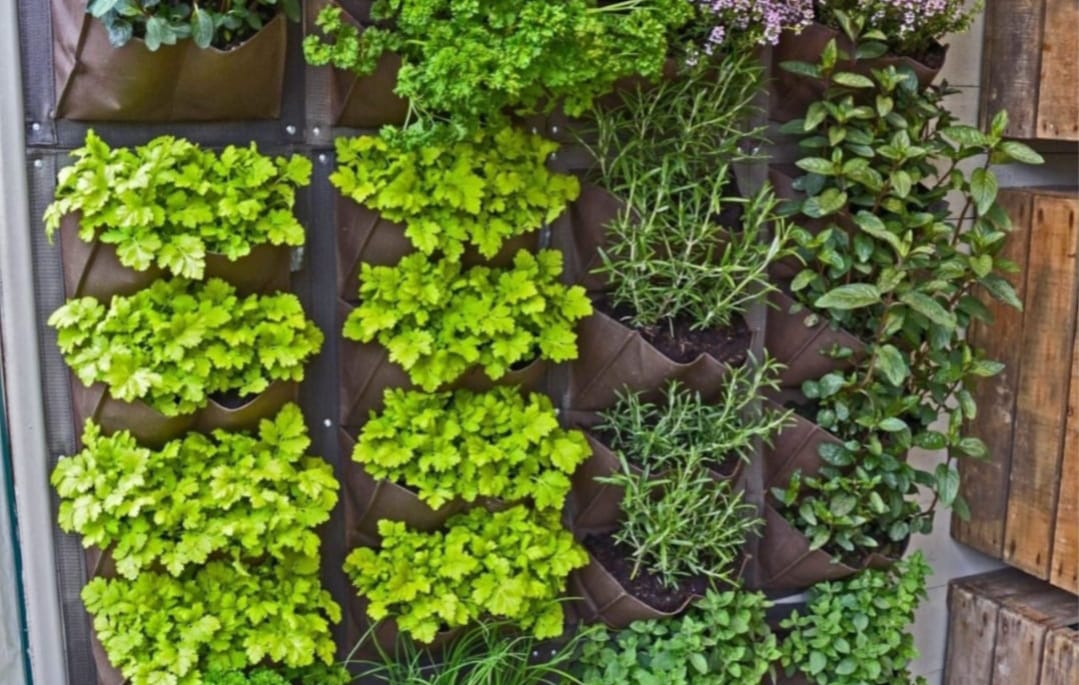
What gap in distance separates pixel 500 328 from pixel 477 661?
0.64 metres

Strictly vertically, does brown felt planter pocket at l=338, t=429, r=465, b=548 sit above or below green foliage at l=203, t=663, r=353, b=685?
above

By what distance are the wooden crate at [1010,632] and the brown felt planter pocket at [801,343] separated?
789mm

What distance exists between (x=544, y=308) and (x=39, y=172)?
2.94 feet

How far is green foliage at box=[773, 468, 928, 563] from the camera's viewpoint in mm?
2123

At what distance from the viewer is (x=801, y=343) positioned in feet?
6.98

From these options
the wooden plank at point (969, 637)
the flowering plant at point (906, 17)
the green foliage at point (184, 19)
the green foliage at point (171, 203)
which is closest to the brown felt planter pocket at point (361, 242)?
the green foliage at point (171, 203)

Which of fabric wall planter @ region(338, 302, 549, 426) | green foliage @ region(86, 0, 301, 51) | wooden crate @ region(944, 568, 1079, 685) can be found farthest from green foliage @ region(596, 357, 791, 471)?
green foliage @ region(86, 0, 301, 51)

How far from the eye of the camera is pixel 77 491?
1.73 metres

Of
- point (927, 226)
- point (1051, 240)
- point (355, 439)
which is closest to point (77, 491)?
point (355, 439)

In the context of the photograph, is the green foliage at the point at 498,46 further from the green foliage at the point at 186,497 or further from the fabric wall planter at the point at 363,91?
the green foliage at the point at 186,497

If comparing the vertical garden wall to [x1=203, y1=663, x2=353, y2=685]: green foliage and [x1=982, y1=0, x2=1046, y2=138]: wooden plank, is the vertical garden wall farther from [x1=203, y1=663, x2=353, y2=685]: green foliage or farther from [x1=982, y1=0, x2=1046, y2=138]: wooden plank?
[x1=982, y1=0, x2=1046, y2=138]: wooden plank

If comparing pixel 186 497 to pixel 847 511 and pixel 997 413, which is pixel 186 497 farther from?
pixel 997 413

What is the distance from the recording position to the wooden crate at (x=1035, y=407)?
2.26m

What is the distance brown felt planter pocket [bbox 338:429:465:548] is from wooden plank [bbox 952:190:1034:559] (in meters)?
1.25
